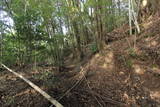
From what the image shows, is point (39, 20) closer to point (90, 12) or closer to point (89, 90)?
point (90, 12)

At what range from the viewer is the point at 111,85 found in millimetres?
Result: 5293

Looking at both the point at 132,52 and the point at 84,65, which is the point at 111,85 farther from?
the point at 84,65

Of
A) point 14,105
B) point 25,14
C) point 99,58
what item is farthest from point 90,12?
point 14,105

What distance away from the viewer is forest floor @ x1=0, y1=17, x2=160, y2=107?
446 centimetres

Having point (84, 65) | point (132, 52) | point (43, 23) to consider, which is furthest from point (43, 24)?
point (132, 52)

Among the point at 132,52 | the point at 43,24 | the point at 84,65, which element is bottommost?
the point at 84,65

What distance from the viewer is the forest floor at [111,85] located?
4.46 meters

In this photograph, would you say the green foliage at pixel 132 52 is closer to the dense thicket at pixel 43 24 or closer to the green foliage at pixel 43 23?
the dense thicket at pixel 43 24

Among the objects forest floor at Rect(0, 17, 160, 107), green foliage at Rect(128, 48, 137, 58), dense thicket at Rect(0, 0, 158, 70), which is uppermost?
dense thicket at Rect(0, 0, 158, 70)

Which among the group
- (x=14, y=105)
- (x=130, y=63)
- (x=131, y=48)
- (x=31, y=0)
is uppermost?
(x=31, y=0)

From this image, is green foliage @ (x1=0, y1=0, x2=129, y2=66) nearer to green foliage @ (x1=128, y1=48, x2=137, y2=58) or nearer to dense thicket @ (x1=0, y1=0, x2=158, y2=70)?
dense thicket @ (x1=0, y1=0, x2=158, y2=70)

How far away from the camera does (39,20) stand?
8555 mm

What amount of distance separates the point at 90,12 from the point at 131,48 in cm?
264

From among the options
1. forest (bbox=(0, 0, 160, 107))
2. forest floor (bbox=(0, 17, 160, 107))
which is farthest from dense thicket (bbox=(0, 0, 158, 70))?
forest floor (bbox=(0, 17, 160, 107))
